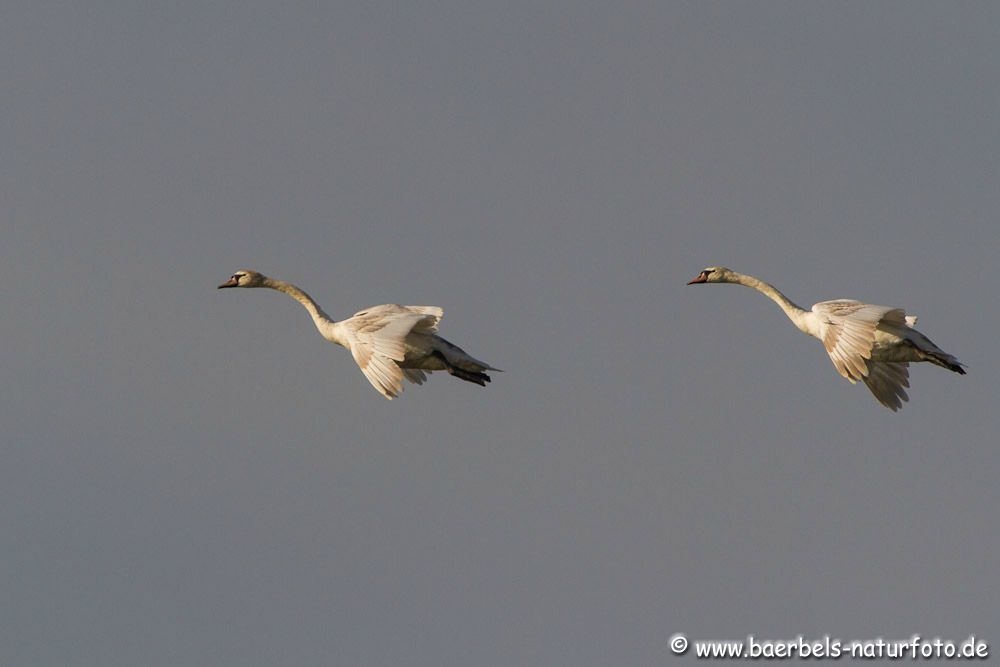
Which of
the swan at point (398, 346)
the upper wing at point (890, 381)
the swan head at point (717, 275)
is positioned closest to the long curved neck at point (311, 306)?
the swan at point (398, 346)

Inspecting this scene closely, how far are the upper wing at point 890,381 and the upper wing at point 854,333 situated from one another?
197 centimetres

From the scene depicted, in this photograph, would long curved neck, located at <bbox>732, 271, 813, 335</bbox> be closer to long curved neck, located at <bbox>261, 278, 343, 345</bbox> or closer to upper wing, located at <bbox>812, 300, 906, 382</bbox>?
upper wing, located at <bbox>812, 300, 906, 382</bbox>

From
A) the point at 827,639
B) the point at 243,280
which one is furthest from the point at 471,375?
the point at 827,639

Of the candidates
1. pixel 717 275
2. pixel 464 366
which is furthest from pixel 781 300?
pixel 464 366

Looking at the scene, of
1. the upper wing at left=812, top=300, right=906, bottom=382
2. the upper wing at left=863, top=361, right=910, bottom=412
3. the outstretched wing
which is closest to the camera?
the outstretched wing

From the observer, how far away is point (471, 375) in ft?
145

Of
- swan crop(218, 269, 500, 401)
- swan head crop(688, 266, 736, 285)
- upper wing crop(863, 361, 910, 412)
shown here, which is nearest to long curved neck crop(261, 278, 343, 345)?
swan crop(218, 269, 500, 401)

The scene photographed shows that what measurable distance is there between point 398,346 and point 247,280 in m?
6.33

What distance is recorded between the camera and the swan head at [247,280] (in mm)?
47688

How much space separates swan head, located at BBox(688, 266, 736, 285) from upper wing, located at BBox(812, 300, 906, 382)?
4017 mm

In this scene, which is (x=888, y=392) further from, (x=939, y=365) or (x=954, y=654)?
(x=954, y=654)

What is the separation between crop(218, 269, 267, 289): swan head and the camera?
47.7m

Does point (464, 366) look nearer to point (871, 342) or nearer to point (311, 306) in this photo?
point (311, 306)

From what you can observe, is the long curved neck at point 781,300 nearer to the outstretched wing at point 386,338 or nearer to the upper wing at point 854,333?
the upper wing at point 854,333
